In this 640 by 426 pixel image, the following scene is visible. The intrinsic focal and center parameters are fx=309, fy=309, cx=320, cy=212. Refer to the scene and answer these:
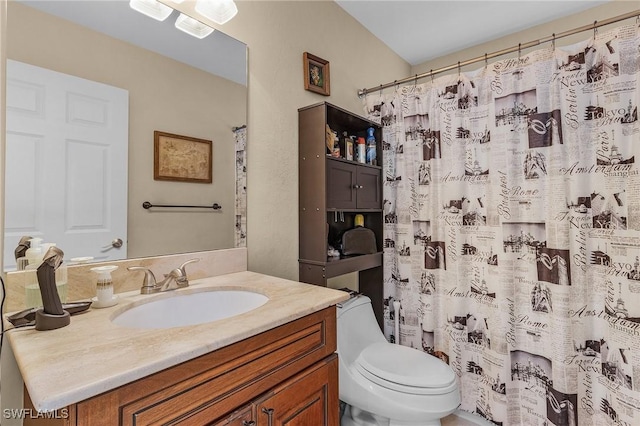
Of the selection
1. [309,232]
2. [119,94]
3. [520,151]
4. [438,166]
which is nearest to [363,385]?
[309,232]

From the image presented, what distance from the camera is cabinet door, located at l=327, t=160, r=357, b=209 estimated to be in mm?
1611

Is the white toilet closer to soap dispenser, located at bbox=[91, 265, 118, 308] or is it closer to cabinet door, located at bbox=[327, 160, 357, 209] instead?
cabinet door, located at bbox=[327, 160, 357, 209]

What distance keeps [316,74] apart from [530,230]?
4.60 feet

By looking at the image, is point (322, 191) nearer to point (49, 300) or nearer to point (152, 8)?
point (152, 8)

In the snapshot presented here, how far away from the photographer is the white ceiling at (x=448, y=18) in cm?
191

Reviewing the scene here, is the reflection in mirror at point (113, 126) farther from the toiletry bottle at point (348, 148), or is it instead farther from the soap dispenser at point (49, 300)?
the toiletry bottle at point (348, 148)

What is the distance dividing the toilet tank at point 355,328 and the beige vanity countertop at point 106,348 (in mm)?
627

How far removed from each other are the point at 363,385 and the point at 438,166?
126 cm

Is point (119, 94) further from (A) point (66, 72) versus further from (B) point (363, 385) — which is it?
(B) point (363, 385)

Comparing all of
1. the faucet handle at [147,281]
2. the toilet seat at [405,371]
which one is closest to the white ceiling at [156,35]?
the faucet handle at [147,281]

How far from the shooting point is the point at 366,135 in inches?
80.5

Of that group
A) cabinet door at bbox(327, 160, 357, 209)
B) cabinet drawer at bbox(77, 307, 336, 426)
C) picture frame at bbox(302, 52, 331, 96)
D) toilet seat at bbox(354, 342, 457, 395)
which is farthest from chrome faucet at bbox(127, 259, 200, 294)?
picture frame at bbox(302, 52, 331, 96)

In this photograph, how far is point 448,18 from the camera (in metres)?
2.04

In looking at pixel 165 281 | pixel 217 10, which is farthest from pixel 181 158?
pixel 217 10
